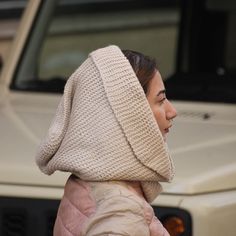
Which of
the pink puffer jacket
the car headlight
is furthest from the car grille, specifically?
the pink puffer jacket

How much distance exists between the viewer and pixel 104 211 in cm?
254

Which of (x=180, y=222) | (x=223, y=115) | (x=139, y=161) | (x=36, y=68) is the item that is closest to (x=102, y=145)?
(x=139, y=161)

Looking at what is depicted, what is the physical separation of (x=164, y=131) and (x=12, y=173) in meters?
1.22

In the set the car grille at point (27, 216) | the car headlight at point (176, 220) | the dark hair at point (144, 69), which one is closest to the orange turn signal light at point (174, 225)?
the car headlight at point (176, 220)

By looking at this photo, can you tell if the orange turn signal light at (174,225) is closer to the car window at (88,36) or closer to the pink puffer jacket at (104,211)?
the pink puffer jacket at (104,211)

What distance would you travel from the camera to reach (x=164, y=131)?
2758mm

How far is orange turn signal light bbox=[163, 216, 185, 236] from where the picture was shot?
3668 mm

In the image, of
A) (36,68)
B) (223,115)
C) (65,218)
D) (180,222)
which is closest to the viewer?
(65,218)

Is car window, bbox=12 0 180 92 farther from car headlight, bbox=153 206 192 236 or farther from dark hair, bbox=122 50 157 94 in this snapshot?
dark hair, bbox=122 50 157 94

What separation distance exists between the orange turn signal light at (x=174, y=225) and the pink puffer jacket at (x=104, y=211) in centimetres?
94

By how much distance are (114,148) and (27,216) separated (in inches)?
50.9

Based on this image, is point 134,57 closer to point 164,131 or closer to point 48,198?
point 164,131

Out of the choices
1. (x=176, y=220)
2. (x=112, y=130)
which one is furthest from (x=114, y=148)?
(x=176, y=220)

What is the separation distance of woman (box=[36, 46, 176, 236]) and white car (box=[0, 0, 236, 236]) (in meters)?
0.97
